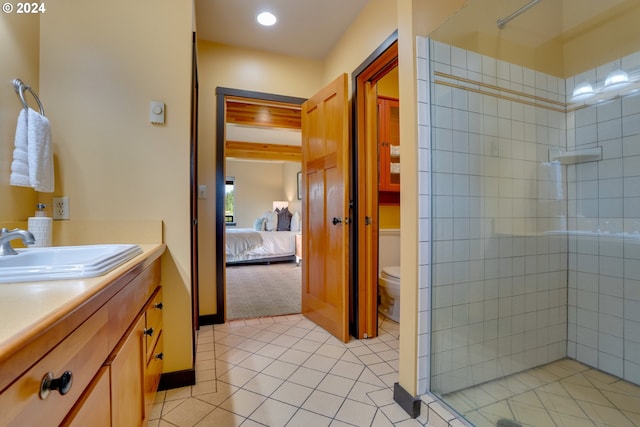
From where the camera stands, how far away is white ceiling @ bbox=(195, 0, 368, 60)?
217 cm

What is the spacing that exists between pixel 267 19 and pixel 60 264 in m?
2.24

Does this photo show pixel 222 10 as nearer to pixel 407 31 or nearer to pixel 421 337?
pixel 407 31

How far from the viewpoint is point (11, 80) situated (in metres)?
1.27

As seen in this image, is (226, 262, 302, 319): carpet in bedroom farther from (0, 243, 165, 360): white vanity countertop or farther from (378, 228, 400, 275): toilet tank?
(0, 243, 165, 360): white vanity countertop

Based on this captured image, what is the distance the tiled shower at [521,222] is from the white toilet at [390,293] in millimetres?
998

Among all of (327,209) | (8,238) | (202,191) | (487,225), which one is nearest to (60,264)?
(8,238)

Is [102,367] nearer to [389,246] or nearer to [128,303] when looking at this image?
[128,303]

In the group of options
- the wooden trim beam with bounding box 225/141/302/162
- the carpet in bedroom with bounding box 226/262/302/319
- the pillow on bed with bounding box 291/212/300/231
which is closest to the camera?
the carpet in bedroom with bounding box 226/262/302/319

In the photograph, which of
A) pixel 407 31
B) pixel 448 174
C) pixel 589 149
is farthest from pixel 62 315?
pixel 589 149

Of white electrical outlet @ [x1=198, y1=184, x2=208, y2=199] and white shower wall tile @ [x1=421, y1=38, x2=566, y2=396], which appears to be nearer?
white shower wall tile @ [x1=421, y1=38, x2=566, y2=396]

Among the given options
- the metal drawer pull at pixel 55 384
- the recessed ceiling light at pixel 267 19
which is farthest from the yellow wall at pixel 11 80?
the recessed ceiling light at pixel 267 19

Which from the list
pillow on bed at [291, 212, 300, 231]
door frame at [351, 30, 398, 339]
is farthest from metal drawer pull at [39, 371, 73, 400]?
pillow on bed at [291, 212, 300, 231]

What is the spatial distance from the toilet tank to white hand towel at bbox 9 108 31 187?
2.62 m

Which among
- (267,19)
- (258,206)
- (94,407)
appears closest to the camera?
(94,407)
